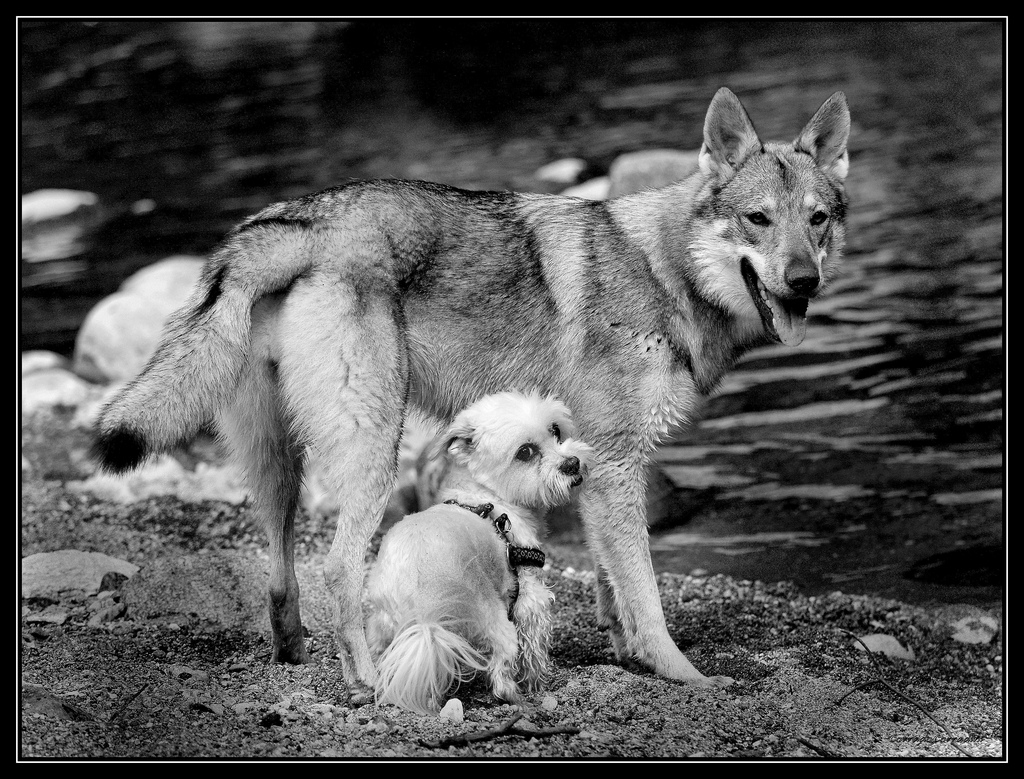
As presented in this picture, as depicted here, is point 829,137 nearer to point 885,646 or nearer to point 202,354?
point 885,646

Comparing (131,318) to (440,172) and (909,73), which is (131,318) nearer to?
(440,172)

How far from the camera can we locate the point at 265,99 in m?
26.2

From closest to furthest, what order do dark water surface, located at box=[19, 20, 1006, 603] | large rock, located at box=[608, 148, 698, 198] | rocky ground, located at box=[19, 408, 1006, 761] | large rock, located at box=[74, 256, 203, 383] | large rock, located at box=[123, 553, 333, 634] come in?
rocky ground, located at box=[19, 408, 1006, 761] → large rock, located at box=[123, 553, 333, 634] → dark water surface, located at box=[19, 20, 1006, 603] → large rock, located at box=[74, 256, 203, 383] → large rock, located at box=[608, 148, 698, 198]

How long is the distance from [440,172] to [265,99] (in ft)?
29.9

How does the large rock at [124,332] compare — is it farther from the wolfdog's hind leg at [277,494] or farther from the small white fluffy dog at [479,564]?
the small white fluffy dog at [479,564]

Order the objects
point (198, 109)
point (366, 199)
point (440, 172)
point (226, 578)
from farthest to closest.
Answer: point (198, 109) < point (440, 172) < point (226, 578) < point (366, 199)

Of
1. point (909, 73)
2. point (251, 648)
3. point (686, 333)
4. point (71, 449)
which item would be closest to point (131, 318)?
point (71, 449)

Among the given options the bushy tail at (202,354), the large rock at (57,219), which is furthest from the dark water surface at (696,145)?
the bushy tail at (202,354)

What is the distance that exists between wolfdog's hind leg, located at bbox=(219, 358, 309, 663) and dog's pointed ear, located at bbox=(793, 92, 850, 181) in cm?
322

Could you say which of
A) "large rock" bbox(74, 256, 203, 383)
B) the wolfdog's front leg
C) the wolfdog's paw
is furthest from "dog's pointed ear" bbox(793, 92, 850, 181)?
"large rock" bbox(74, 256, 203, 383)

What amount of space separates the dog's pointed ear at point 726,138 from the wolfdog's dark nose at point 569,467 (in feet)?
6.05

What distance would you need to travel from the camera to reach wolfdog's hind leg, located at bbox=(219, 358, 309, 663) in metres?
5.82

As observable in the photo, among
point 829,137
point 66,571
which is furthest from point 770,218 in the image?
point 66,571

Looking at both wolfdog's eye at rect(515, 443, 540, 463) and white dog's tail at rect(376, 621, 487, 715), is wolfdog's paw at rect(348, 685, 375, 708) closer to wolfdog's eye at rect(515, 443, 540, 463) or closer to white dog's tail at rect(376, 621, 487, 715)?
white dog's tail at rect(376, 621, 487, 715)
